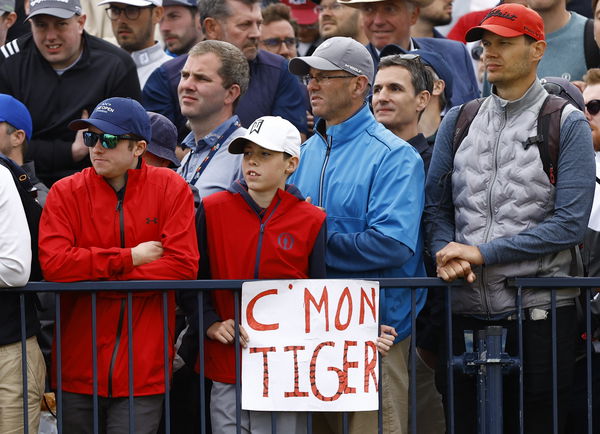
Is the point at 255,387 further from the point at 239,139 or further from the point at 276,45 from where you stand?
the point at 276,45

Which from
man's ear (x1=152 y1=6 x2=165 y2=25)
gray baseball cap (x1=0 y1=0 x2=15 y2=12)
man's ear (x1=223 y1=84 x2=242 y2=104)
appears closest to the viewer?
man's ear (x1=223 y1=84 x2=242 y2=104)

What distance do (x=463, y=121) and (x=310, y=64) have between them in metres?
0.84

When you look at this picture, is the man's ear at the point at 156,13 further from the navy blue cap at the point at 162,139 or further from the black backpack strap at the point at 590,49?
the black backpack strap at the point at 590,49

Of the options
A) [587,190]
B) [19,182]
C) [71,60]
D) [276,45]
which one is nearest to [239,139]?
[19,182]

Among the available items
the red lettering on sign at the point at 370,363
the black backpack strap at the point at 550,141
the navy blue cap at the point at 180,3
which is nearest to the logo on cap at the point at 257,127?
the red lettering on sign at the point at 370,363

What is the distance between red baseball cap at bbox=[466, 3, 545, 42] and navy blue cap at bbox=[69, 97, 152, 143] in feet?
5.63

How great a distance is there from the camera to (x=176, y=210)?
5.48m

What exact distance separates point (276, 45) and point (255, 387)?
4386 millimetres

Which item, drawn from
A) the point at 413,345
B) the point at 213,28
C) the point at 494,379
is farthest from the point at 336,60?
the point at 213,28

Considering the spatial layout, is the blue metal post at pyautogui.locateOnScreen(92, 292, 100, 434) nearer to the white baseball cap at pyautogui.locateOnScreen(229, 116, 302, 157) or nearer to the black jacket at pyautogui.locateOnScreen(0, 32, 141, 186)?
the white baseball cap at pyautogui.locateOnScreen(229, 116, 302, 157)

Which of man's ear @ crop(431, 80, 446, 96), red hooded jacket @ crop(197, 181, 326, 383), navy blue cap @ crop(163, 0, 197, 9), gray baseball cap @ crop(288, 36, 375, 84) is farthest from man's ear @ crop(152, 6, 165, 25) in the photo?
red hooded jacket @ crop(197, 181, 326, 383)

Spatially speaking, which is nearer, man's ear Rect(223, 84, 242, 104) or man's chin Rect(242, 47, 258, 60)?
man's ear Rect(223, 84, 242, 104)

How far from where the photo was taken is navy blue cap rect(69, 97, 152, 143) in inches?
218

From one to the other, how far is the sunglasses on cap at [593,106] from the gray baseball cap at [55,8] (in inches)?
129
